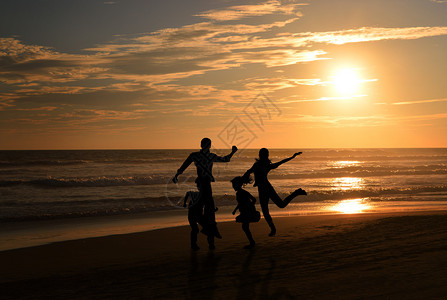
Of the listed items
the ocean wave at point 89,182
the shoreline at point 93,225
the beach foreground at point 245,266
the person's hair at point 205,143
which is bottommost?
the ocean wave at point 89,182

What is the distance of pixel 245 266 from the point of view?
23.2 ft

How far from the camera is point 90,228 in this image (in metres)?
12.9

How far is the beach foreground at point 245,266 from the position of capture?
5.69 m

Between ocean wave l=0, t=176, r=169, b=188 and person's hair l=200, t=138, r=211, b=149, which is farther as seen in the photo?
ocean wave l=0, t=176, r=169, b=188

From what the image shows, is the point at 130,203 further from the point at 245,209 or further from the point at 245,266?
the point at 245,266

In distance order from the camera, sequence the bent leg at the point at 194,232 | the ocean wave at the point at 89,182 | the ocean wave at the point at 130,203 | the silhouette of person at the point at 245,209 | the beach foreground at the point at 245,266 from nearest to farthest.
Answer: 1. the beach foreground at the point at 245,266
2. the silhouette of person at the point at 245,209
3. the bent leg at the point at 194,232
4. the ocean wave at the point at 130,203
5. the ocean wave at the point at 89,182

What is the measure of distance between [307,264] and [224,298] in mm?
2043

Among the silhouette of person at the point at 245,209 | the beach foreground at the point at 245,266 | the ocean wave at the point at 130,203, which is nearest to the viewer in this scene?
the beach foreground at the point at 245,266

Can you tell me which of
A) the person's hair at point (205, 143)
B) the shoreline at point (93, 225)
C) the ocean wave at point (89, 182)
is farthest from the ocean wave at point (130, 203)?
the ocean wave at point (89, 182)

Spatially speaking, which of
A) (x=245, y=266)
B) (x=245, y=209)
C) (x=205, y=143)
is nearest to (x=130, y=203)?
(x=245, y=209)

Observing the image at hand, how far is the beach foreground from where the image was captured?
569 cm

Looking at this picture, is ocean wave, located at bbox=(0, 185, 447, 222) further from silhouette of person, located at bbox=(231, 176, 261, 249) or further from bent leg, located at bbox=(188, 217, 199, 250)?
silhouette of person, located at bbox=(231, 176, 261, 249)

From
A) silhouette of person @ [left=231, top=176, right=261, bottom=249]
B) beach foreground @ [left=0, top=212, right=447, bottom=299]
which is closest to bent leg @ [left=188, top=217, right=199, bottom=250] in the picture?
beach foreground @ [left=0, top=212, right=447, bottom=299]

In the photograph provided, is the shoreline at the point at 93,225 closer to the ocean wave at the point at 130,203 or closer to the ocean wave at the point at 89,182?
the ocean wave at the point at 130,203
